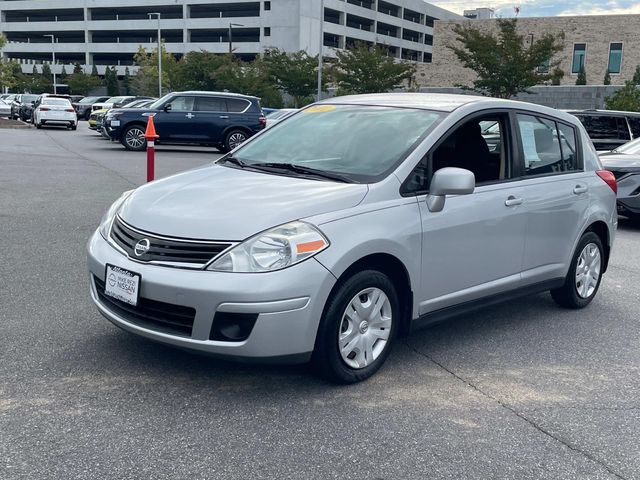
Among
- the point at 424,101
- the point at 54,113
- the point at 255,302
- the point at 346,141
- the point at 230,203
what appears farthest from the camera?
the point at 54,113

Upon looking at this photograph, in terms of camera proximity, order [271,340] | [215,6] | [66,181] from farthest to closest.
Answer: [215,6], [66,181], [271,340]

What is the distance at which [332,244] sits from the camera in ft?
12.9

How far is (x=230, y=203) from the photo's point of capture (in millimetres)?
4133

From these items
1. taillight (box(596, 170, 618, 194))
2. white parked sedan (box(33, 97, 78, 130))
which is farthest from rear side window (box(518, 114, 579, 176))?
white parked sedan (box(33, 97, 78, 130))

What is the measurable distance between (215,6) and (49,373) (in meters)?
77.7

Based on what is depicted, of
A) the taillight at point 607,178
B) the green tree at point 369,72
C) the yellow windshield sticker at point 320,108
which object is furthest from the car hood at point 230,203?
the green tree at point 369,72

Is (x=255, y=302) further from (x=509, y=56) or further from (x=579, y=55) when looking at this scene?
(x=579, y=55)

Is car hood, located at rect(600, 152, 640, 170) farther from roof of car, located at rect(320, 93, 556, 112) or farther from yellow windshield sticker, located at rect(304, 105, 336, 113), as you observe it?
yellow windshield sticker, located at rect(304, 105, 336, 113)

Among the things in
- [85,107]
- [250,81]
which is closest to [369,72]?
[250,81]

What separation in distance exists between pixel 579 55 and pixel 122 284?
5274 centimetres

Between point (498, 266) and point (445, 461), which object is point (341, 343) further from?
point (498, 266)

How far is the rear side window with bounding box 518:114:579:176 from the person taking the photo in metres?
5.51

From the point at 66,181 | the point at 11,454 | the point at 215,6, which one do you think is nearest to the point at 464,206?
the point at 11,454

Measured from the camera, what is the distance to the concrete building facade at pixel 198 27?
72.6m
